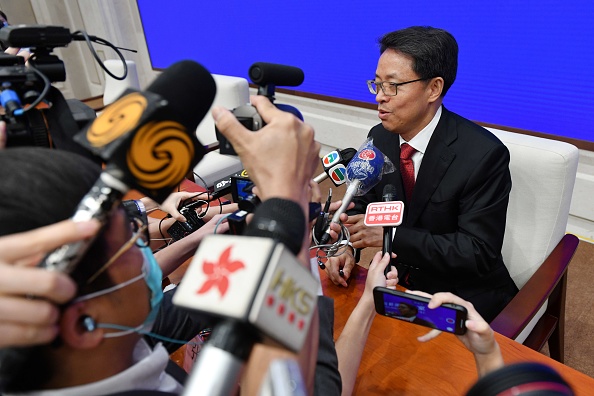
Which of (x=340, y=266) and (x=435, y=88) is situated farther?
(x=435, y=88)

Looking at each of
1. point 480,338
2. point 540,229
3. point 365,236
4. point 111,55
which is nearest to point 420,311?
point 480,338

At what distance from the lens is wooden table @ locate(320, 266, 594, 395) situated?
0.90 m

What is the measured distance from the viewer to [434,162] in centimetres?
143

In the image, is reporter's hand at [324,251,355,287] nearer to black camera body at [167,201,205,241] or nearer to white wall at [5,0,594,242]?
black camera body at [167,201,205,241]

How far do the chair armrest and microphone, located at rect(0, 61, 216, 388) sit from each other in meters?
1.01

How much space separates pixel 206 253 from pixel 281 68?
0.39 m

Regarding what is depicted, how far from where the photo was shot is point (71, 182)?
1.60ft

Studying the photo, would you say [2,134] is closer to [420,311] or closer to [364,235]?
[420,311]

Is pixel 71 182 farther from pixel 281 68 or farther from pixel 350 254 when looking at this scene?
pixel 350 254

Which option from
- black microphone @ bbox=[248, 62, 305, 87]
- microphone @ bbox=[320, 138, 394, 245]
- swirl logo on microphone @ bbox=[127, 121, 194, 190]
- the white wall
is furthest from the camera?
the white wall

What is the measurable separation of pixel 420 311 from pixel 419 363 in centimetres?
19

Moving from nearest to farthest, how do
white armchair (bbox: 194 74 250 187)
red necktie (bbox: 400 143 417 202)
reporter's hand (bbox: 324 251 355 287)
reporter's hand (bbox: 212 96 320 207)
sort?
reporter's hand (bbox: 212 96 320 207) < reporter's hand (bbox: 324 251 355 287) < red necktie (bbox: 400 143 417 202) < white armchair (bbox: 194 74 250 187)

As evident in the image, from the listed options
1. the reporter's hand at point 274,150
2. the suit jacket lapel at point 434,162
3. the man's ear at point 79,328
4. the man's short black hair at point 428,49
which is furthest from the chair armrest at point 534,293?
the man's ear at point 79,328

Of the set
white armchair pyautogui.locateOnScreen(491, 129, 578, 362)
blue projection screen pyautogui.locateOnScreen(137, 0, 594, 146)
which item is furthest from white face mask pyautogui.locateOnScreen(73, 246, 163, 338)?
blue projection screen pyautogui.locateOnScreen(137, 0, 594, 146)
